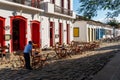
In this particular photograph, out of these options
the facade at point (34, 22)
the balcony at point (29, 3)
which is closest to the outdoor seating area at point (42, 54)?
the facade at point (34, 22)

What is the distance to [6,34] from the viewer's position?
23.2 m

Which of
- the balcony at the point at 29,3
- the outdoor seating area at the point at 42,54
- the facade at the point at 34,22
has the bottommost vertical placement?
the outdoor seating area at the point at 42,54

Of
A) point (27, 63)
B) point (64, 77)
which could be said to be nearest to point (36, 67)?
point (27, 63)

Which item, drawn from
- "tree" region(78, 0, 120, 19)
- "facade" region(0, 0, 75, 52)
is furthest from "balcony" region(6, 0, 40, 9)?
"tree" region(78, 0, 120, 19)

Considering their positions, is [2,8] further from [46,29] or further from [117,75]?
[117,75]

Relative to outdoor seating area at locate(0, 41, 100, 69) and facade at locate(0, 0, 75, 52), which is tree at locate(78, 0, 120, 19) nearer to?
outdoor seating area at locate(0, 41, 100, 69)

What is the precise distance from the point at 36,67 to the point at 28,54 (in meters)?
1.02

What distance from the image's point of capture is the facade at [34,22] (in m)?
23.4

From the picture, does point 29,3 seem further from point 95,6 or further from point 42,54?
point 95,6

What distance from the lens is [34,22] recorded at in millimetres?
28094

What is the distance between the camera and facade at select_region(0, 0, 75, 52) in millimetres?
23406

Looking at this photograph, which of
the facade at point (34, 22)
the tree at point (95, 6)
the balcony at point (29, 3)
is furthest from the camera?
the balcony at point (29, 3)

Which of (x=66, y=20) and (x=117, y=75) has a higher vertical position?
(x=66, y=20)

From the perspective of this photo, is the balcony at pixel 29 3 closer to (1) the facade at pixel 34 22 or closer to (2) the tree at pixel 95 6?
(1) the facade at pixel 34 22
